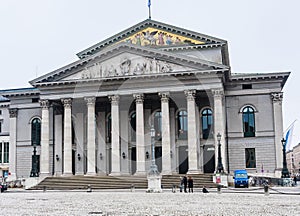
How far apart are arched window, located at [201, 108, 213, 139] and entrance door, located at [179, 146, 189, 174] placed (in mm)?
2709

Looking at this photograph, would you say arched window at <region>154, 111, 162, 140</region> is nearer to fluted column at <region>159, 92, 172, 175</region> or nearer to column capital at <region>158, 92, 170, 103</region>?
fluted column at <region>159, 92, 172, 175</region>

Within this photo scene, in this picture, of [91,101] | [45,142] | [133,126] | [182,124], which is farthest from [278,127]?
[45,142]

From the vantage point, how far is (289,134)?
155 ft

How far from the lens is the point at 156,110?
55.8 metres

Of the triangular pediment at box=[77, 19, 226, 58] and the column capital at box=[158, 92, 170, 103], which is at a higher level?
the triangular pediment at box=[77, 19, 226, 58]

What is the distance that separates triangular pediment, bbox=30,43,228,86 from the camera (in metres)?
49.8

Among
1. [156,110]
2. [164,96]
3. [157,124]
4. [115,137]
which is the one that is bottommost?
[115,137]

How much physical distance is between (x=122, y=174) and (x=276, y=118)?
18.0 meters

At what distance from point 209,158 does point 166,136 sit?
6944mm

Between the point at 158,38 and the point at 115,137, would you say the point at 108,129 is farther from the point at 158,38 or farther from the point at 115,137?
the point at 158,38

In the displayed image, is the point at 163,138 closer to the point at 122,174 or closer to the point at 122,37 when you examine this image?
the point at 122,174

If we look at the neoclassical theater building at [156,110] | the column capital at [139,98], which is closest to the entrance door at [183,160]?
the neoclassical theater building at [156,110]

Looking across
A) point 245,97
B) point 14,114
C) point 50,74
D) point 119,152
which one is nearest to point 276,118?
point 245,97

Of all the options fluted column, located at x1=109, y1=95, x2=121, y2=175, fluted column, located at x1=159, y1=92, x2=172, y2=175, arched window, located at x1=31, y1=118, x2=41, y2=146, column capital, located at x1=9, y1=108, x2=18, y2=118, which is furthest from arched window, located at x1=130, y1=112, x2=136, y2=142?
column capital, located at x1=9, y1=108, x2=18, y2=118
